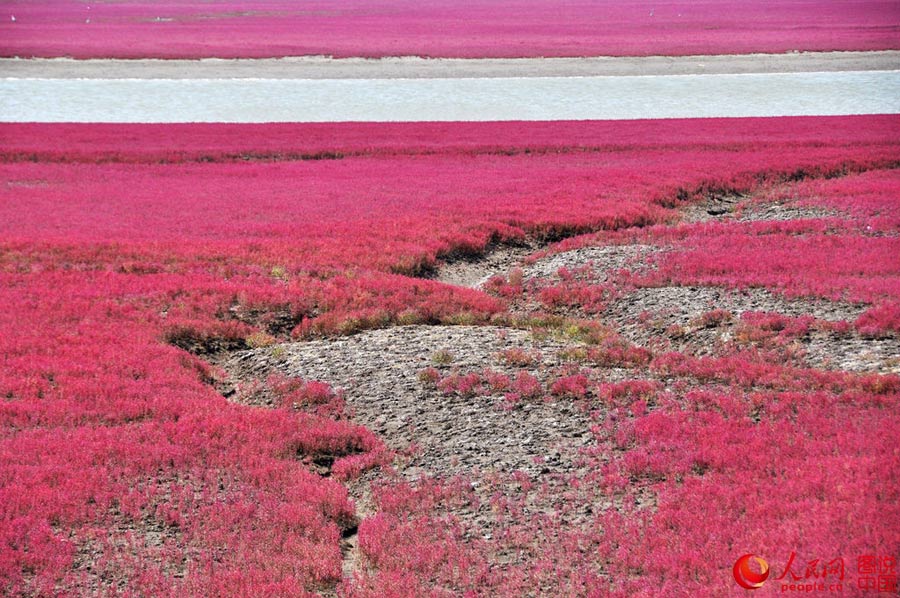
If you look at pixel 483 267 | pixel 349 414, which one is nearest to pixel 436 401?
pixel 349 414

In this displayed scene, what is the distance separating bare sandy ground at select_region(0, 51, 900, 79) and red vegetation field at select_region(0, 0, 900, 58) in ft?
9.47

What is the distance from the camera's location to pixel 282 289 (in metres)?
21.2

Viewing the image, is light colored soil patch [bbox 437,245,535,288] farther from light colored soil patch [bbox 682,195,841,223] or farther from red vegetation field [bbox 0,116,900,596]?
light colored soil patch [bbox 682,195,841,223]

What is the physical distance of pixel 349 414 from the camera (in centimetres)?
1512

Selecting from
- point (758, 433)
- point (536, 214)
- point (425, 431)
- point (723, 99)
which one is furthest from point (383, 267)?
point (723, 99)

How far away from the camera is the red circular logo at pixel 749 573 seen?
8.78 metres

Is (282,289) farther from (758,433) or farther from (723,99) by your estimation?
(723,99)

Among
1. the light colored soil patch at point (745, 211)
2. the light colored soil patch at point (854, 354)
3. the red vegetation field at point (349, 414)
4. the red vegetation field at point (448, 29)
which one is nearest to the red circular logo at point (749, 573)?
the red vegetation field at point (349, 414)

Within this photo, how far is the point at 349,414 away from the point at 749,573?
302 inches

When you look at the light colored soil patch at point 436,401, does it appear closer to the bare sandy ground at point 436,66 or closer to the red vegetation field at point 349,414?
the red vegetation field at point 349,414

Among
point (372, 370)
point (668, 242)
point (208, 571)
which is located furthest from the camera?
point (668, 242)

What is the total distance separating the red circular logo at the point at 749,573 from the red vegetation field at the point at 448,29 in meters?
74.8

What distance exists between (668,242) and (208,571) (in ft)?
60.4

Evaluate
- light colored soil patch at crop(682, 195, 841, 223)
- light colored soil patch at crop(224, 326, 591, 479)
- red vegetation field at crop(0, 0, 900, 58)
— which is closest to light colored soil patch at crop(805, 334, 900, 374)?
light colored soil patch at crop(224, 326, 591, 479)
